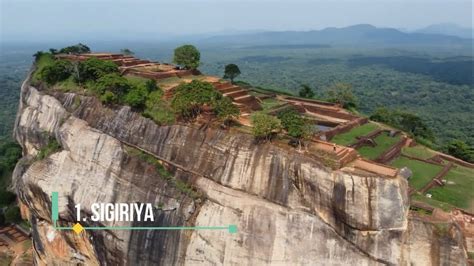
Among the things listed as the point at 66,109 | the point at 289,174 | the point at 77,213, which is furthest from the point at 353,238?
the point at 66,109

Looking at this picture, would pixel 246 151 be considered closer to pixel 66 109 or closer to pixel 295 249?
pixel 295 249

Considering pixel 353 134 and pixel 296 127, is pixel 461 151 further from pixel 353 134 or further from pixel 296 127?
pixel 296 127

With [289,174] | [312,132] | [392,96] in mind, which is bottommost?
[392,96]

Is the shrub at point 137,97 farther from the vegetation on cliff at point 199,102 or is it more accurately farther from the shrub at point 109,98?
the vegetation on cliff at point 199,102

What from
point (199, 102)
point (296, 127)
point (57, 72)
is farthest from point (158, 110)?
point (57, 72)

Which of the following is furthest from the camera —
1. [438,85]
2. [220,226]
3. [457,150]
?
[438,85]

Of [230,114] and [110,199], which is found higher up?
[230,114]
